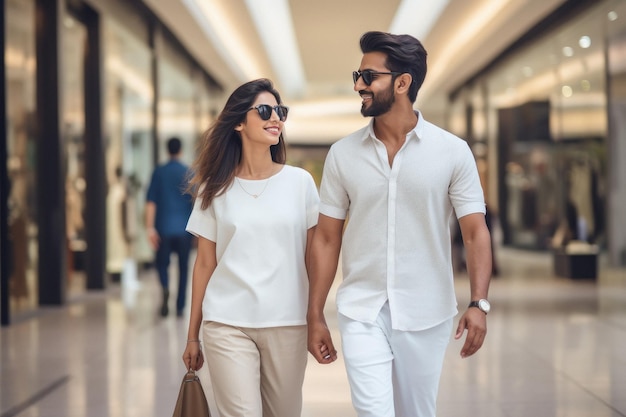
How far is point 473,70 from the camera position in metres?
24.4

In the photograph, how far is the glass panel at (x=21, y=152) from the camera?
11.3 meters

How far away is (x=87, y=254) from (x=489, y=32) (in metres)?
7.85

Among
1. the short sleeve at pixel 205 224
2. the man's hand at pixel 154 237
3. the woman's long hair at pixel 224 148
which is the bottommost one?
the man's hand at pixel 154 237

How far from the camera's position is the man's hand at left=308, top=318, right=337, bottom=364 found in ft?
12.6

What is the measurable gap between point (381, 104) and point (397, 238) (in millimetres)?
485

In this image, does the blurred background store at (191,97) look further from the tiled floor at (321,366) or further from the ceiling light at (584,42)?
the tiled floor at (321,366)

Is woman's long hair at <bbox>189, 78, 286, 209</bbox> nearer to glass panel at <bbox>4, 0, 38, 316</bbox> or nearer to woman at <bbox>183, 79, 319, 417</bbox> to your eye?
woman at <bbox>183, 79, 319, 417</bbox>

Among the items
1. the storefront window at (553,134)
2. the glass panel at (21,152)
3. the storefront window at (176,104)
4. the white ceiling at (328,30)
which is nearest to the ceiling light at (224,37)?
the white ceiling at (328,30)

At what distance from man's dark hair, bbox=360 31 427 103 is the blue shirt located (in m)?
7.01

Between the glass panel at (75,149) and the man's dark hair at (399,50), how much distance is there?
10432 millimetres

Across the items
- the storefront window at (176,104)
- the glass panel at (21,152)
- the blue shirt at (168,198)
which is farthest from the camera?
the storefront window at (176,104)

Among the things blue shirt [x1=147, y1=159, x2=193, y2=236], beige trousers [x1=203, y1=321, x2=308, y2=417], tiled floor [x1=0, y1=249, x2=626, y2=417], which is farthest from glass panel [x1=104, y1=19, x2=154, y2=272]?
beige trousers [x1=203, y1=321, x2=308, y2=417]

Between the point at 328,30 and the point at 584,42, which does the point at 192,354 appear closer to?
the point at 584,42

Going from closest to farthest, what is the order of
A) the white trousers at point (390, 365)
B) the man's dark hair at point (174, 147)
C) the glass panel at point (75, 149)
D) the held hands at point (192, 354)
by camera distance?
the white trousers at point (390, 365)
the held hands at point (192, 354)
the man's dark hair at point (174, 147)
the glass panel at point (75, 149)
